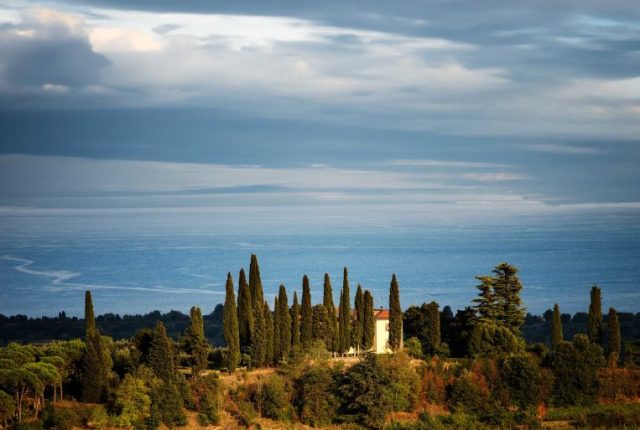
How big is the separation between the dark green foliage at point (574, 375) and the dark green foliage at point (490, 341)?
300 centimetres

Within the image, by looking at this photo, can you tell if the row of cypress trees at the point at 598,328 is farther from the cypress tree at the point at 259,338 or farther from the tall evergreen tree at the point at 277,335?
the cypress tree at the point at 259,338

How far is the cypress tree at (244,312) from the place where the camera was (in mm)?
51250

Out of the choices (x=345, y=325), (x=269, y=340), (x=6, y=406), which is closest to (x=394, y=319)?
(x=345, y=325)

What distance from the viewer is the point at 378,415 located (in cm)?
4584

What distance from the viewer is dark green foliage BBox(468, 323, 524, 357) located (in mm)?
51344

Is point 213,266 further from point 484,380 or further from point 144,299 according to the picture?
point 484,380

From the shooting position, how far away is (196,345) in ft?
159

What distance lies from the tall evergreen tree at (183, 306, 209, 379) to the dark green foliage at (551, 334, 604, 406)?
17851mm

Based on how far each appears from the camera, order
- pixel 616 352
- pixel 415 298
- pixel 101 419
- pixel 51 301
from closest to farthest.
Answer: pixel 101 419 < pixel 616 352 < pixel 415 298 < pixel 51 301

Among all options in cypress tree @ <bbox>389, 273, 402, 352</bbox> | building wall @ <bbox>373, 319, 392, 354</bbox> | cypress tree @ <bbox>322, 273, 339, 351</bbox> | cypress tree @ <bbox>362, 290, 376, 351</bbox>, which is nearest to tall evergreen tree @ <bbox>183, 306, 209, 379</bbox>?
cypress tree @ <bbox>322, 273, 339, 351</bbox>

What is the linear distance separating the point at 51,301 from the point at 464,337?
99767mm

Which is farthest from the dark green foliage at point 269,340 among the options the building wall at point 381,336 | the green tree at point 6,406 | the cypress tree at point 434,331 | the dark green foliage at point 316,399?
the green tree at point 6,406

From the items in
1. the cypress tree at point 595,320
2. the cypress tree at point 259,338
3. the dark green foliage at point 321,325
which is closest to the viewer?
the cypress tree at point 259,338

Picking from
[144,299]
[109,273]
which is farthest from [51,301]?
[109,273]
